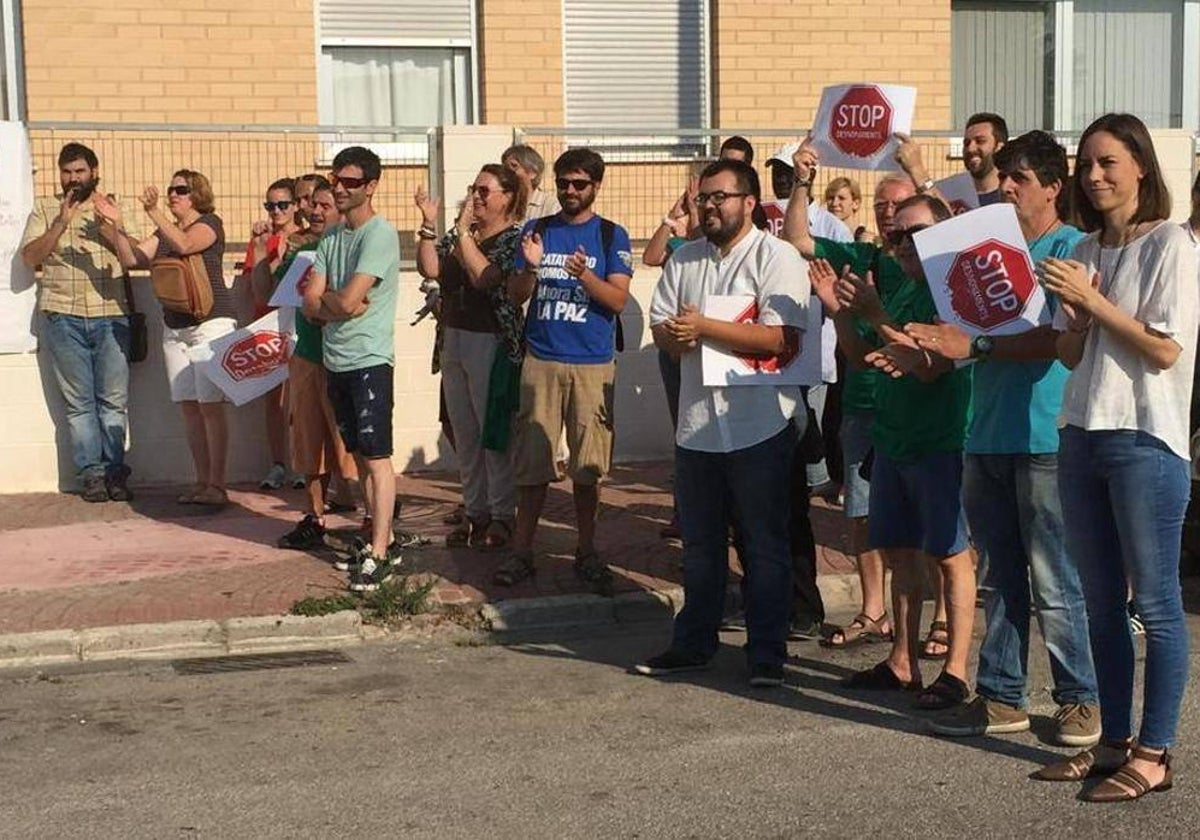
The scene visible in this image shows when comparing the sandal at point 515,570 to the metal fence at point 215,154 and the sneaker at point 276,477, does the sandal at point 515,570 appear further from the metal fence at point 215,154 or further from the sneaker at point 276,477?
the metal fence at point 215,154

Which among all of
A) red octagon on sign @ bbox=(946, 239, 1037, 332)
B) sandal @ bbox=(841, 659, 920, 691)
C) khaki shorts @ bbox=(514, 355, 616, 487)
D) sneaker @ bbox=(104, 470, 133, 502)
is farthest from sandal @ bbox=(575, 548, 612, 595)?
sneaker @ bbox=(104, 470, 133, 502)

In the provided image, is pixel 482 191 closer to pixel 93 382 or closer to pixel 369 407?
pixel 369 407

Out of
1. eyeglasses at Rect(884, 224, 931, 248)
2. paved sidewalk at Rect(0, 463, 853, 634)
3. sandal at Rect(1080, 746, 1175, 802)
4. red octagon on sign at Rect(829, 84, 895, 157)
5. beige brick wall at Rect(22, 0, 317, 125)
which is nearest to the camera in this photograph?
sandal at Rect(1080, 746, 1175, 802)

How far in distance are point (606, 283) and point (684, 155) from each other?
20.4ft

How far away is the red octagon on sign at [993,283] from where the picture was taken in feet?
21.0

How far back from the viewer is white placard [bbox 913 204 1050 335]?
641 centimetres

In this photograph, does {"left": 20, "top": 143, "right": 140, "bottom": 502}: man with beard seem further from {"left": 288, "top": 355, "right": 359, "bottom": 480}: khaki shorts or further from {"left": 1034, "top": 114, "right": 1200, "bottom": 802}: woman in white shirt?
{"left": 1034, "top": 114, "right": 1200, "bottom": 802}: woman in white shirt

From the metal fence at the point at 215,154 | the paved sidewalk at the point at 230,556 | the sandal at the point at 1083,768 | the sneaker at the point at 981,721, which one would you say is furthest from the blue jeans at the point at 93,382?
the sandal at the point at 1083,768

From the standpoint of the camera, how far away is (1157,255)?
574cm

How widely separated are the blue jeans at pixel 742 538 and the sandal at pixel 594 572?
1390mm

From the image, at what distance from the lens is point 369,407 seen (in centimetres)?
934

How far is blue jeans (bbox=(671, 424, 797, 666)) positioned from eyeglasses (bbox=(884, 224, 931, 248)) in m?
1.00

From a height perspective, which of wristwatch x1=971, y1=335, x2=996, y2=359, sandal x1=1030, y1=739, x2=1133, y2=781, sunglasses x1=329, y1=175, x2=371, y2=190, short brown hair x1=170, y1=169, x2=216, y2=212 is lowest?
sandal x1=1030, y1=739, x2=1133, y2=781

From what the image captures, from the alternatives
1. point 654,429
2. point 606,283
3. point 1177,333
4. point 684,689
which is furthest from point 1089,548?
point 654,429
